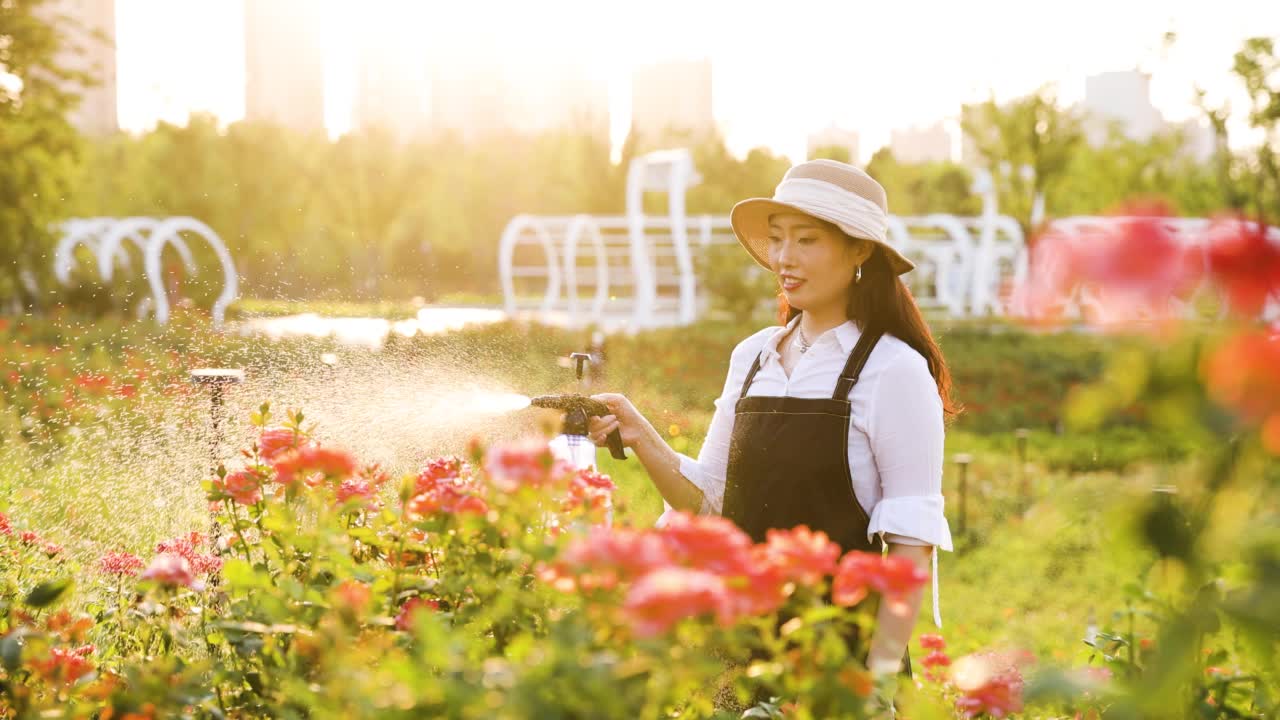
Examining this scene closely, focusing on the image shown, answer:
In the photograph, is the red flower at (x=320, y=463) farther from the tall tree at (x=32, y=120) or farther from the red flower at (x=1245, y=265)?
the tall tree at (x=32, y=120)

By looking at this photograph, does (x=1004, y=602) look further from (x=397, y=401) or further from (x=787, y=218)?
(x=787, y=218)

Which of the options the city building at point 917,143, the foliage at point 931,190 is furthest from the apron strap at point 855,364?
the city building at point 917,143

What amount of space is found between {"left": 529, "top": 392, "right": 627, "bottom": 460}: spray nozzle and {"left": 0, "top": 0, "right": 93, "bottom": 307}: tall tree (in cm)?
1301

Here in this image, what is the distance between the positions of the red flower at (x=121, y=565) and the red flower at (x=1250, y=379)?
2.88m

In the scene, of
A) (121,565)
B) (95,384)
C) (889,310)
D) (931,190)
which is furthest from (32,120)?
(931,190)

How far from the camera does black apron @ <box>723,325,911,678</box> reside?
248 cm

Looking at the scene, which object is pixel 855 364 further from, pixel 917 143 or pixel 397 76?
pixel 917 143

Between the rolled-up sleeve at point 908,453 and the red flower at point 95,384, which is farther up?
the rolled-up sleeve at point 908,453

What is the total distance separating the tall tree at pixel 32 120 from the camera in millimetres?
13672

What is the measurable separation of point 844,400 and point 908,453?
0.19 meters

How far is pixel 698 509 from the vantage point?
2.88 metres

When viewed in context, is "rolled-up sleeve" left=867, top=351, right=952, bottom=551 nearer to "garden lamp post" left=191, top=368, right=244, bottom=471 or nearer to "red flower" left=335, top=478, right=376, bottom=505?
"red flower" left=335, top=478, right=376, bottom=505

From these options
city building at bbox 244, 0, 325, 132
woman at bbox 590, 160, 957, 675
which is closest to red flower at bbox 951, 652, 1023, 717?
woman at bbox 590, 160, 957, 675

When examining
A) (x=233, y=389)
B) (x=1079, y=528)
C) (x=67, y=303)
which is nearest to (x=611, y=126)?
(x=67, y=303)
